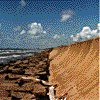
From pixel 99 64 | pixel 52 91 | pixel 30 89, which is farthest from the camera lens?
pixel 30 89

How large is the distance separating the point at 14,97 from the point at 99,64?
1.52m

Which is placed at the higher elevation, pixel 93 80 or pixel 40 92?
pixel 93 80

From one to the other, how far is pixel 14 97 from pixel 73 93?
1095 millimetres

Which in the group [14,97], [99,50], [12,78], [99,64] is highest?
[99,50]

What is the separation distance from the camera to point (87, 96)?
112cm

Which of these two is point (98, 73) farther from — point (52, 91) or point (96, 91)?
point (52, 91)

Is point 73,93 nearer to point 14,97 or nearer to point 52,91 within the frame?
point 52,91

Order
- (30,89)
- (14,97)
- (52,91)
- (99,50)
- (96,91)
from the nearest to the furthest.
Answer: (96,91)
(99,50)
(52,91)
(14,97)
(30,89)

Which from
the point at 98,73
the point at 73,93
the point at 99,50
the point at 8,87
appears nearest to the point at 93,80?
the point at 98,73

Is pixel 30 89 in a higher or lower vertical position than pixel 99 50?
lower

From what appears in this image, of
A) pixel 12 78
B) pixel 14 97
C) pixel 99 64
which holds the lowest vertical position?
pixel 14 97

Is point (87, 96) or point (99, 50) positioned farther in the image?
point (99, 50)

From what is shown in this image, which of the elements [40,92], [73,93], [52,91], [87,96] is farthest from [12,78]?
[87,96]

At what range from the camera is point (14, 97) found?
1.84 metres
